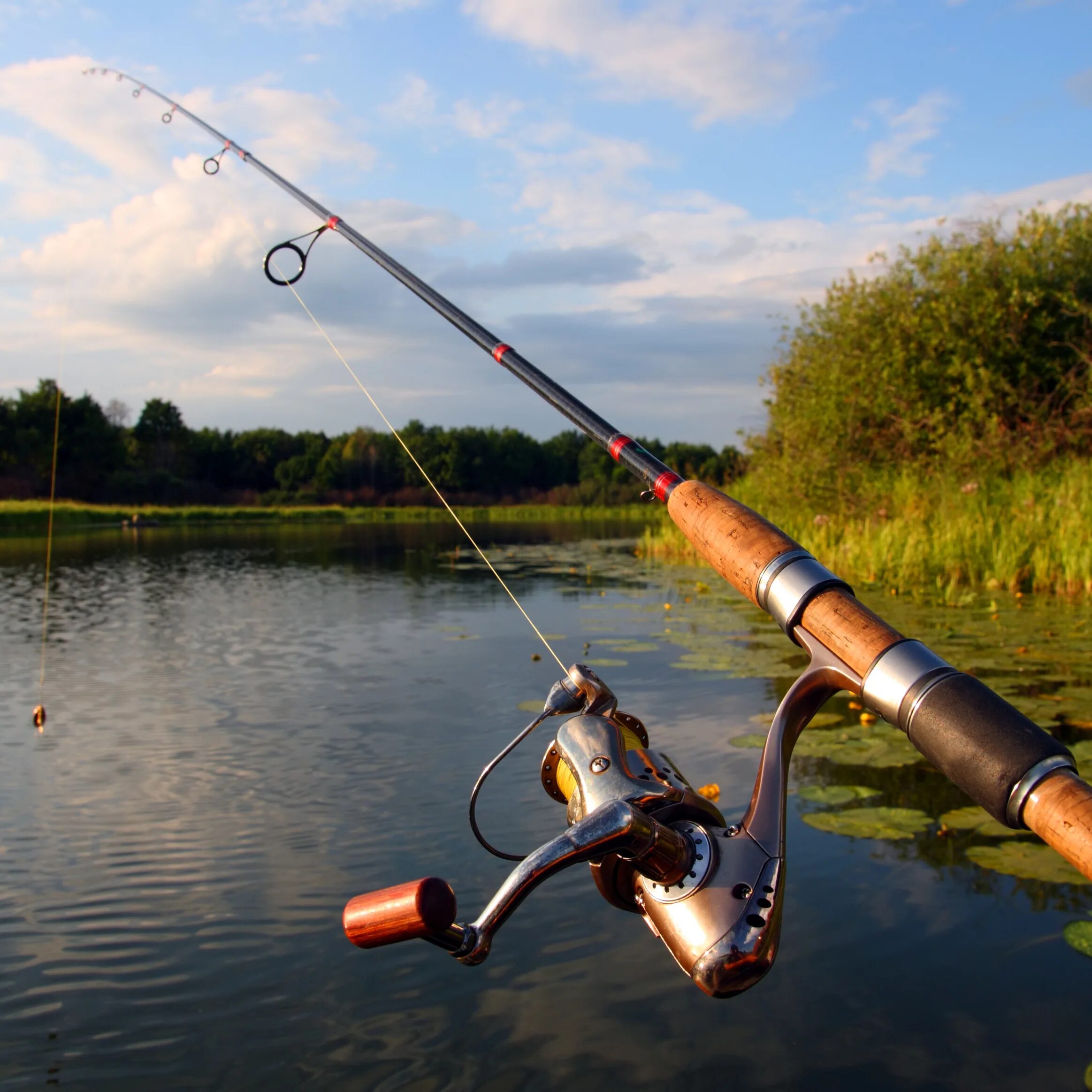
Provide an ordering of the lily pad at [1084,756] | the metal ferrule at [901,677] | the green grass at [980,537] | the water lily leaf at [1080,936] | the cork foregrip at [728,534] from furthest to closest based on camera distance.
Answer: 1. the green grass at [980,537]
2. the lily pad at [1084,756]
3. the water lily leaf at [1080,936]
4. the cork foregrip at [728,534]
5. the metal ferrule at [901,677]

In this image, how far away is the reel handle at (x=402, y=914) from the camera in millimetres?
887

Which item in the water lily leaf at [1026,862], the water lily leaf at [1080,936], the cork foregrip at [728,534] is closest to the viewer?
the cork foregrip at [728,534]

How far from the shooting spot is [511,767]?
155 inches

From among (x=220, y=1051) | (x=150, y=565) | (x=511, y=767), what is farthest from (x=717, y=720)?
(x=150, y=565)

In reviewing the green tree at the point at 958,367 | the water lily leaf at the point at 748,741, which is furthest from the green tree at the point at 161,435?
the water lily leaf at the point at 748,741

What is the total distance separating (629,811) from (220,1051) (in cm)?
143

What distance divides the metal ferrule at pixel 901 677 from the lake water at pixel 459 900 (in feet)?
3.85

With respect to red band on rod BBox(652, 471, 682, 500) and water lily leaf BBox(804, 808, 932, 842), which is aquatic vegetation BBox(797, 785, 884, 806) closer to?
water lily leaf BBox(804, 808, 932, 842)

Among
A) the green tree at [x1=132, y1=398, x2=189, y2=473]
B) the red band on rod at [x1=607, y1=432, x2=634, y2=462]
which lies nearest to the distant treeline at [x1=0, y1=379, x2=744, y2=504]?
the green tree at [x1=132, y1=398, x2=189, y2=473]

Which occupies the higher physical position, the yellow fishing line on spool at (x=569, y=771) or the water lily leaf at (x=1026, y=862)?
the yellow fishing line on spool at (x=569, y=771)

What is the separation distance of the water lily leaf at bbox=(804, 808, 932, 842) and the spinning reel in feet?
6.49

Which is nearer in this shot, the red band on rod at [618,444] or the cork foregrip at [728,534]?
the cork foregrip at [728,534]

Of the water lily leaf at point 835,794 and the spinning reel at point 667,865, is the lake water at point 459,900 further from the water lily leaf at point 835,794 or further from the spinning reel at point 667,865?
the spinning reel at point 667,865

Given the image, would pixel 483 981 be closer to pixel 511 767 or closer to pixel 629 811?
pixel 629 811
